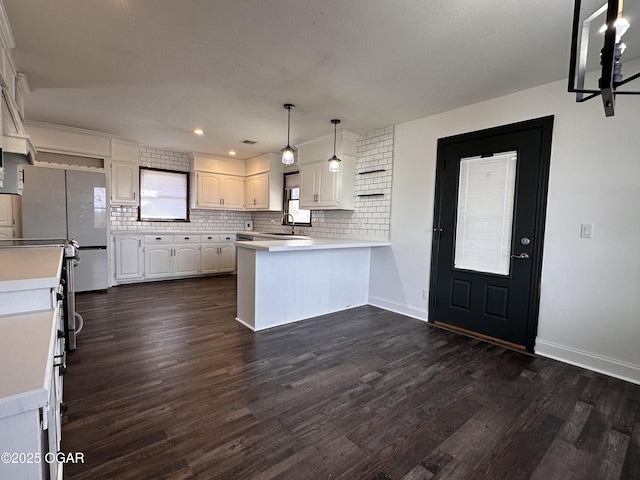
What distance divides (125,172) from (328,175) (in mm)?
3493

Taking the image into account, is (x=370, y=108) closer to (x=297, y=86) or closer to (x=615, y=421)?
(x=297, y=86)

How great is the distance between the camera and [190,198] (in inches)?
251

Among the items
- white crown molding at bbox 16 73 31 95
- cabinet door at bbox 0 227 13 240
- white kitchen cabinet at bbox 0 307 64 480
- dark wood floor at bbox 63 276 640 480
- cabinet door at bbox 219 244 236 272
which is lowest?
dark wood floor at bbox 63 276 640 480

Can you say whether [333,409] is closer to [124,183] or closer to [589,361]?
[589,361]

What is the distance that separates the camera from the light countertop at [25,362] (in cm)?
64

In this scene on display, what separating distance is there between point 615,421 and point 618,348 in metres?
0.82

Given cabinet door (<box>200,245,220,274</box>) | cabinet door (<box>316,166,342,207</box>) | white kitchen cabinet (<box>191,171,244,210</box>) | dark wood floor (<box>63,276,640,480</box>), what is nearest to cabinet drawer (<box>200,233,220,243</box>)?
cabinet door (<box>200,245,220,274</box>)

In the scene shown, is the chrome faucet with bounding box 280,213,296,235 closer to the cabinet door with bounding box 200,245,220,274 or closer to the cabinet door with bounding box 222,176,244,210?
the cabinet door with bounding box 222,176,244,210

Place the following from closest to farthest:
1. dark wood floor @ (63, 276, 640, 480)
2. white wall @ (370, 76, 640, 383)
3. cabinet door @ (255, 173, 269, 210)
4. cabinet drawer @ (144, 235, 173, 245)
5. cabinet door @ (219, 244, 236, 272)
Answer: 1. dark wood floor @ (63, 276, 640, 480)
2. white wall @ (370, 76, 640, 383)
3. cabinet drawer @ (144, 235, 173, 245)
4. cabinet door @ (255, 173, 269, 210)
5. cabinet door @ (219, 244, 236, 272)

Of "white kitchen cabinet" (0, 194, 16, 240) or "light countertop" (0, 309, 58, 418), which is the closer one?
"light countertop" (0, 309, 58, 418)

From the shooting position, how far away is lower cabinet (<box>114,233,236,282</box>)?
210 inches

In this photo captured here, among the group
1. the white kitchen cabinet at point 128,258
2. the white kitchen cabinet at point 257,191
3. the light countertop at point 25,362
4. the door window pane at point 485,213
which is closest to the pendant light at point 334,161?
the door window pane at point 485,213

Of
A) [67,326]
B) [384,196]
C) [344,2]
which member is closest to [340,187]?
[384,196]

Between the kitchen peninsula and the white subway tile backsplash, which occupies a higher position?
the white subway tile backsplash
